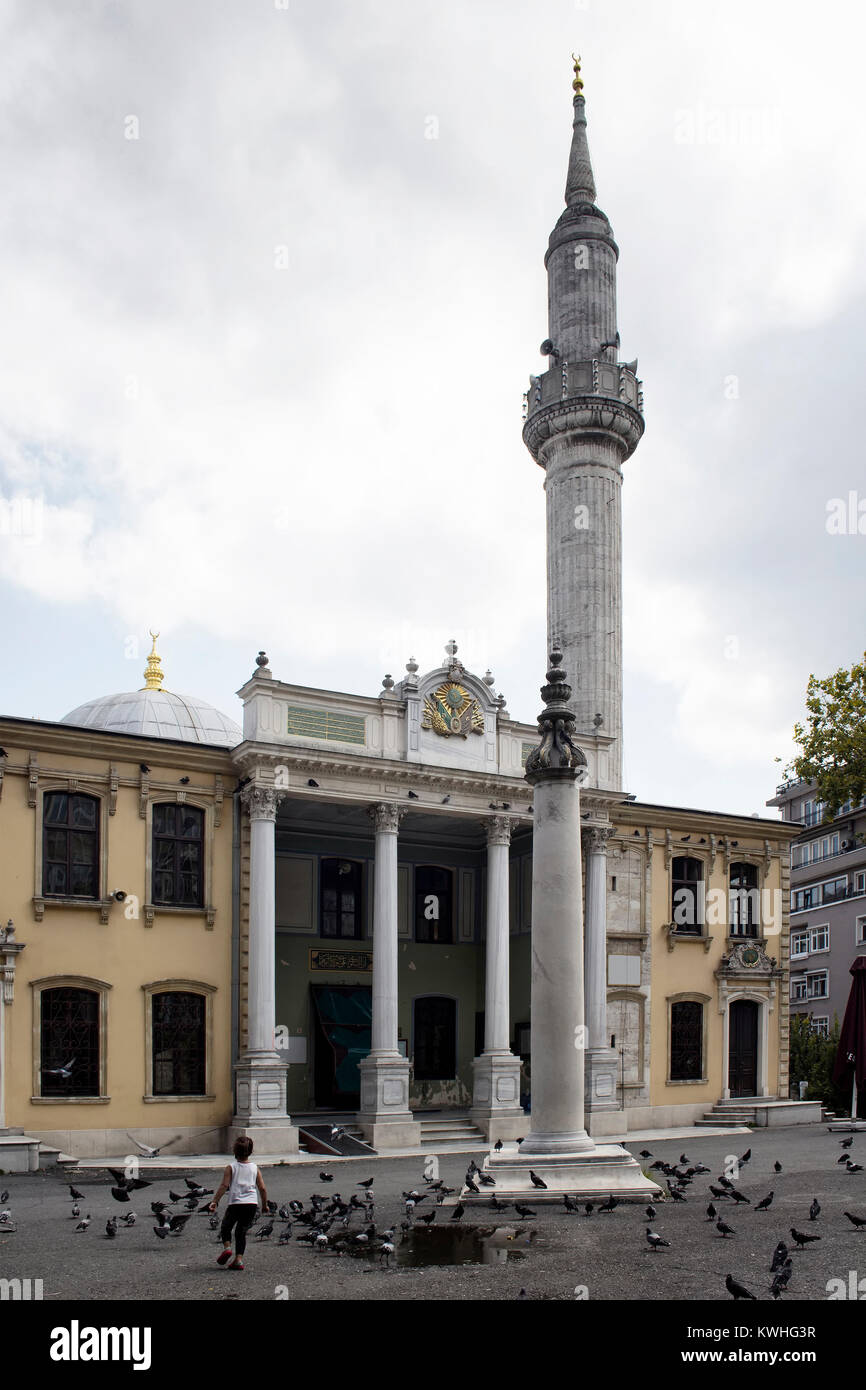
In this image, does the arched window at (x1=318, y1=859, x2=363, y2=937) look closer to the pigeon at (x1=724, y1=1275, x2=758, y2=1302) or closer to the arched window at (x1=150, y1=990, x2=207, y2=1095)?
A: the arched window at (x1=150, y1=990, x2=207, y2=1095)

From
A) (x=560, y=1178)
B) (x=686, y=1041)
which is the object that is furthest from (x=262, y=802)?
(x=686, y=1041)

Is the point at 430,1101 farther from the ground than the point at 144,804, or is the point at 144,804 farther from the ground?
the point at 144,804

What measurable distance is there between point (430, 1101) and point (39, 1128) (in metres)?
11.5

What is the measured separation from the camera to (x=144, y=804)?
26594mm

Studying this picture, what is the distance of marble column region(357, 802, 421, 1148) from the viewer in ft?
87.1

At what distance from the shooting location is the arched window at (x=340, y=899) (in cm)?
3200

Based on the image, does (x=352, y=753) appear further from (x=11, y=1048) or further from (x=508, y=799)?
(x=11, y=1048)

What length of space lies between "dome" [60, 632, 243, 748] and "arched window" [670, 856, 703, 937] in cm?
1278

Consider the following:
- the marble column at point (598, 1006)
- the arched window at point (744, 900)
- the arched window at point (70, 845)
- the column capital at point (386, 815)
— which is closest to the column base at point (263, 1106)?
the arched window at point (70, 845)

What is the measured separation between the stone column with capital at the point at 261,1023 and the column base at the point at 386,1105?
1773 mm

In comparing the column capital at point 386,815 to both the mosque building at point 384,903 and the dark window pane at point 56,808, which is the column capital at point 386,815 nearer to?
the mosque building at point 384,903

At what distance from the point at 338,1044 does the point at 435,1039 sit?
10.7 ft
